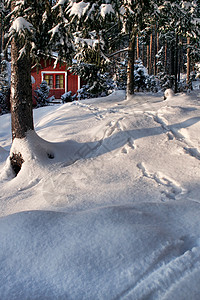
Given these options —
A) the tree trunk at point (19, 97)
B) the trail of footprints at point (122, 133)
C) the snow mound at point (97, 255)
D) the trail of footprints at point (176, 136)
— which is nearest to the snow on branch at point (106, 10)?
the tree trunk at point (19, 97)

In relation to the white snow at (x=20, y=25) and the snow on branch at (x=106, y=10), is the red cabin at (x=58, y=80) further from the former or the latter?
the white snow at (x=20, y=25)

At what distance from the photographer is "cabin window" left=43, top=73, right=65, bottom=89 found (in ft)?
87.5

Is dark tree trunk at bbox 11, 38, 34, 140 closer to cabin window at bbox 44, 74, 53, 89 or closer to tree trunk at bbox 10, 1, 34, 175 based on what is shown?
tree trunk at bbox 10, 1, 34, 175

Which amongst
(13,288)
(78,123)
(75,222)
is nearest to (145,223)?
(75,222)

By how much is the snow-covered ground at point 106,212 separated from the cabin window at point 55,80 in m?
19.4

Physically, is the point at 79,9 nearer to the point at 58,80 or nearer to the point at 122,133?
the point at 122,133

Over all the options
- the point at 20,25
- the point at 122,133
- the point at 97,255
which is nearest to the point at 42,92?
the point at 122,133

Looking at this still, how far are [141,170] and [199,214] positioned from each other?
6.39ft

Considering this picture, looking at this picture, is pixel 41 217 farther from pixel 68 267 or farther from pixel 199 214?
pixel 199 214

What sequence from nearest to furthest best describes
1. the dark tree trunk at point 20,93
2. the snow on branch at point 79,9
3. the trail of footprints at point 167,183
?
the trail of footprints at point 167,183 → the snow on branch at point 79,9 → the dark tree trunk at point 20,93

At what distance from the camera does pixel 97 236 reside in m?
2.71

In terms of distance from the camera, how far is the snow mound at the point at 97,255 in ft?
7.19

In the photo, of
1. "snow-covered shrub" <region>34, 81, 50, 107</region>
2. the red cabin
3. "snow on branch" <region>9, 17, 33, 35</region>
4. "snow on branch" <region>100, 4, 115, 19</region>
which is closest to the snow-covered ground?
"snow on branch" <region>9, 17, 33, 35</region>

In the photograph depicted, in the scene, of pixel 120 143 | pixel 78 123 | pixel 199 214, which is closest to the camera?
pixel 199 214
